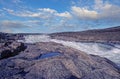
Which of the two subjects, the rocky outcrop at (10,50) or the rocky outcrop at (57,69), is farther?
the rocky outcrop at (10,50)

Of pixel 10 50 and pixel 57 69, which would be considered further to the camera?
pixel 10 50

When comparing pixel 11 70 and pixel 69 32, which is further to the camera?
pixel 69 32

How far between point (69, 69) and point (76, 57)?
4.50 feet

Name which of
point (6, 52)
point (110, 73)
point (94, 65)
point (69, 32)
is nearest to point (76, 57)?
point (94, 65)

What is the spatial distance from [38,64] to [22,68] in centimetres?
63

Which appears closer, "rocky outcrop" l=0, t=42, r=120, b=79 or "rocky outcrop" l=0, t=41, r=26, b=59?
"rocky outcrop" l=0, t=42, r=120, b=79

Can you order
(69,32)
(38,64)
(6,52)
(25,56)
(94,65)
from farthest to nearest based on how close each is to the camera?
(69,32)
(6,52)
(25,56)
(94,65)
(38,64)

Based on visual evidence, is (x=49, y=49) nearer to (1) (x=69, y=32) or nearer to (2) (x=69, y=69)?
(2) (x=69, y=69)

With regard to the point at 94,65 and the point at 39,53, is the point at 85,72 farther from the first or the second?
the point at 39,53

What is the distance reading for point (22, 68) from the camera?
8.41 metres

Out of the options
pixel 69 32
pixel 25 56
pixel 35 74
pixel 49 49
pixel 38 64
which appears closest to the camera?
pixel 35 74

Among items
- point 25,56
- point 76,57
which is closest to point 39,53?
point 25,56

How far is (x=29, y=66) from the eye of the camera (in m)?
8.41

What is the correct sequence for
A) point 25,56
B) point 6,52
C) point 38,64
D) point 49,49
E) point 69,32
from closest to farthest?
point 38,64 → point 25,56 → point 49,49 → point 6,52 → point 69,32
